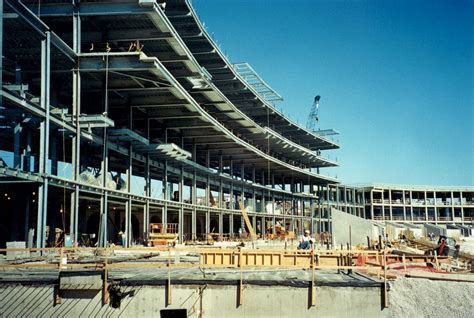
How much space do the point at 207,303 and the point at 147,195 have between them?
98.4 feet

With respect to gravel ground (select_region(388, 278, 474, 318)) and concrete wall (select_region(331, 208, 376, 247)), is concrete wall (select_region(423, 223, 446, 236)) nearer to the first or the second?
concrete wall (select_region(331, 208, 376, 247))

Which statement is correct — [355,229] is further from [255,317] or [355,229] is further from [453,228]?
[453,228]

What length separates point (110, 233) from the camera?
53.1 metres

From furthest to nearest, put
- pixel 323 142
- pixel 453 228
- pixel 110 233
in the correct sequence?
pixel 323 142
pixel 453 228
pixel 110 233

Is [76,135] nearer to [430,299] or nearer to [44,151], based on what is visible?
[44,151]

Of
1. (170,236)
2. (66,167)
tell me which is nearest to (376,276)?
(66,167)

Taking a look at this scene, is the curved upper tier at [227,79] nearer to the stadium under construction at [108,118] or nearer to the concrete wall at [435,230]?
the stadium under construction at [108,118]

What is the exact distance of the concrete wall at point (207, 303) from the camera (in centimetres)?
1445

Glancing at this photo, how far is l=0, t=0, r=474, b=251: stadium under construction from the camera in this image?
Result: 27.8 metres

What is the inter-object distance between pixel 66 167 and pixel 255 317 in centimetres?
1978

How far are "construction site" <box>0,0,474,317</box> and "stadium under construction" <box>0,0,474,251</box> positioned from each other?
0.16 meters

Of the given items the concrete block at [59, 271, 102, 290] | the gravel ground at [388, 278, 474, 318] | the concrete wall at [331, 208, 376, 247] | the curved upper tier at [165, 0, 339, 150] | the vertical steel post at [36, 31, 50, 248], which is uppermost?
the curved upper tier at [165, 0, 339, 150]

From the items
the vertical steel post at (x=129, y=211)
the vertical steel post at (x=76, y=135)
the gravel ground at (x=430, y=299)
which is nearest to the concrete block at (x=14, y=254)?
the vertical steel post at (x=76, y=135)

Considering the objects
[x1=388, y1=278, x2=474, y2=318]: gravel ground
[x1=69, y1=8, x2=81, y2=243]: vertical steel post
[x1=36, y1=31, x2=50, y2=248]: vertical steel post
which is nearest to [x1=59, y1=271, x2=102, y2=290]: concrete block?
[x1=388, y1=278, x2=474, y2=318]: gravel ground
